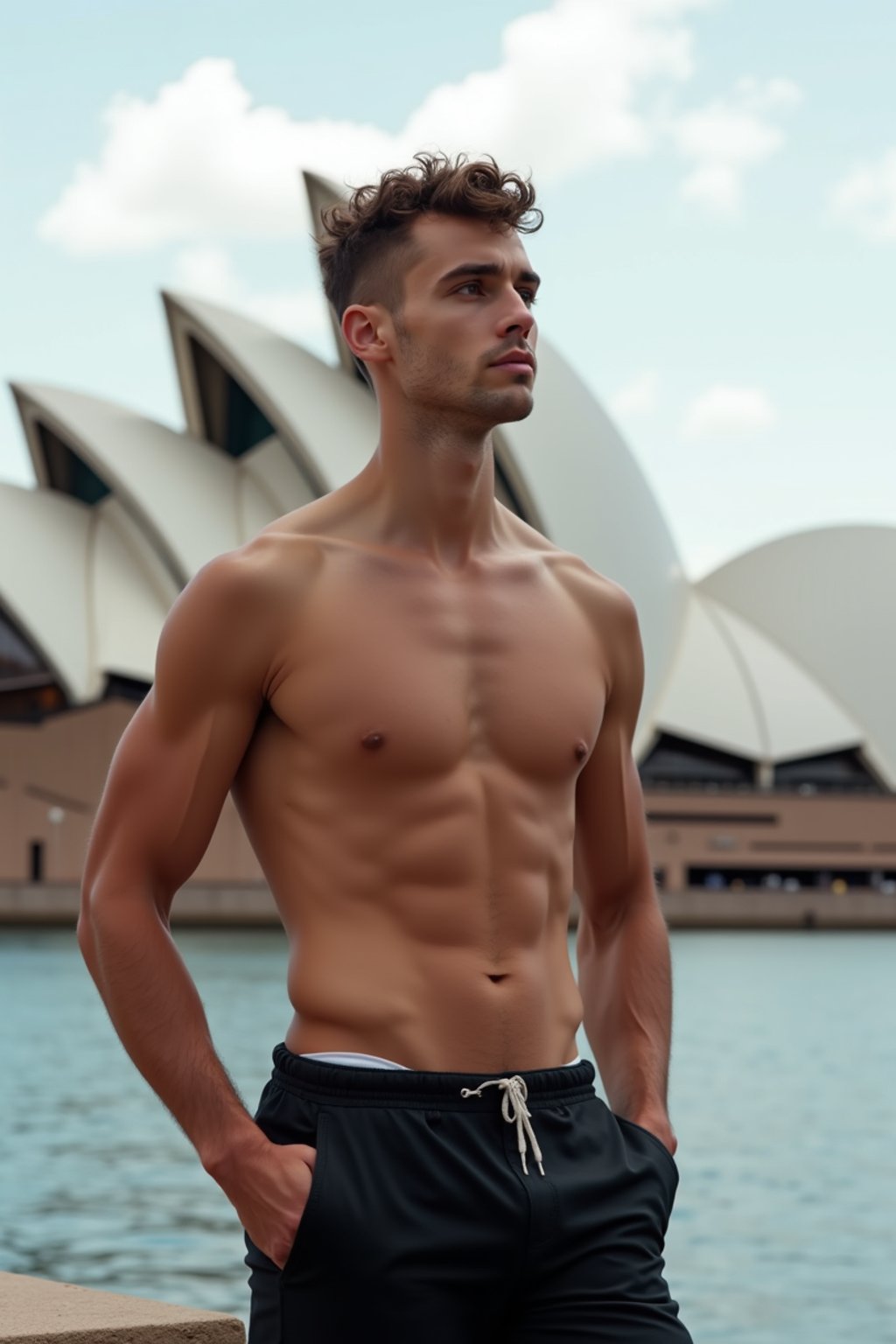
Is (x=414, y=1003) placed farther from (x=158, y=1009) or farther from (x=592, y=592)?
(x=592, y=592)

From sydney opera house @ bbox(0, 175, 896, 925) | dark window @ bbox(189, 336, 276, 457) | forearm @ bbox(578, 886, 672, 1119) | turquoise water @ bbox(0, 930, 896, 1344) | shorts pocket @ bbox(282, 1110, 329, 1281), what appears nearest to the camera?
shorts pocket @ bbox(282, 1110, 329, 1281)

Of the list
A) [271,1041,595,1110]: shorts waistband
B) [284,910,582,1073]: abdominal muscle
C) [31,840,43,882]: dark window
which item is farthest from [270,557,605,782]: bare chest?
[31,840,43,882]: dark window

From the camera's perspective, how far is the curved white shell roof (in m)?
37.0

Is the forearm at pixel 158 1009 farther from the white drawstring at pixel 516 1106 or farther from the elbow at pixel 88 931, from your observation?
the white drawstring at pixel 516 1106

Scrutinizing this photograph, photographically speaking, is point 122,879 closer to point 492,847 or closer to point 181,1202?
point 492,847

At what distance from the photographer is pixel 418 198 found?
1.98 meters

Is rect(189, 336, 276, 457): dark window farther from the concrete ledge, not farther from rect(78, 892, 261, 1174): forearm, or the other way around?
rect(78, 892, 261, 1174): forearm

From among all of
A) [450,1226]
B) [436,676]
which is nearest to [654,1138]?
[450,1226]

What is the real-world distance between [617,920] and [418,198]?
782 mm

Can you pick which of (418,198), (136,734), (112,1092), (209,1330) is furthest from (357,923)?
(112,1092)

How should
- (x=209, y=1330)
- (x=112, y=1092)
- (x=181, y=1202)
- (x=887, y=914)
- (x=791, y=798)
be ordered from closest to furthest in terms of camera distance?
1. (x=209, y=1330)
2. (x=181, y=1202)
3. (x=112, y=1092)
4. (x=887, y=914)
5. (x=791, y=798)

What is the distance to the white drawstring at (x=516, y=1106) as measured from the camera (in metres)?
1.78

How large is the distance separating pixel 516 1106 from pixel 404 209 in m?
0.87

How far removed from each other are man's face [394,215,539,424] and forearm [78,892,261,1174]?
57 centimetres
